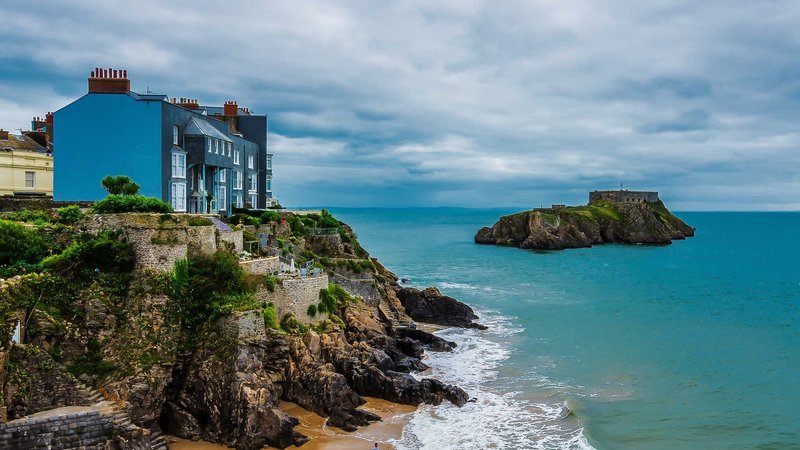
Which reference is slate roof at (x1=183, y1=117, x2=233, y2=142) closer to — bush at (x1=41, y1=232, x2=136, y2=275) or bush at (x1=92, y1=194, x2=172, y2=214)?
bush at (x1=92, y1=194, x2=172, y2=214)

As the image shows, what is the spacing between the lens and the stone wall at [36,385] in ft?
68.6

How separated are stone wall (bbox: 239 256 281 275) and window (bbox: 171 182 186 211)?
9.63 meters

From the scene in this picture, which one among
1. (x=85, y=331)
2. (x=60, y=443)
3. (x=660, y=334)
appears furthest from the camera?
(x=660, y=334)

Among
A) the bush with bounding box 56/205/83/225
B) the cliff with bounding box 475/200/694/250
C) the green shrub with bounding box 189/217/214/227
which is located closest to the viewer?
the green shrub with bounding box 189/217/214/227

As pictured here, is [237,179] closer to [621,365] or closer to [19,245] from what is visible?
[19,245]

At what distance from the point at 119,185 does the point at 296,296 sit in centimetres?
1187

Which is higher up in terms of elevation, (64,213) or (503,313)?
(64,213)

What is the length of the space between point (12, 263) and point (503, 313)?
121ft

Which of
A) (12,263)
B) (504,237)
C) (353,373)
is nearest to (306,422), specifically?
(353,373)

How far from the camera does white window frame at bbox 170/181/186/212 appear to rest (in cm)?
A: 3738

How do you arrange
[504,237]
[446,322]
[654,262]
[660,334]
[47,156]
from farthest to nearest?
[504,237], [654,262], [446,322], [660,334], [47,156]

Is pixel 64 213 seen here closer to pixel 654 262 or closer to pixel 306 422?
pixel 306 422

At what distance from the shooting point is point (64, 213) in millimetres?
28141

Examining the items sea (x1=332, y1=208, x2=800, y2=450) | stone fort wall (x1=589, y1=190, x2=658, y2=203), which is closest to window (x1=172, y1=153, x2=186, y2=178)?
sea (x1=332, y1=208, x2=800, y2=450)
